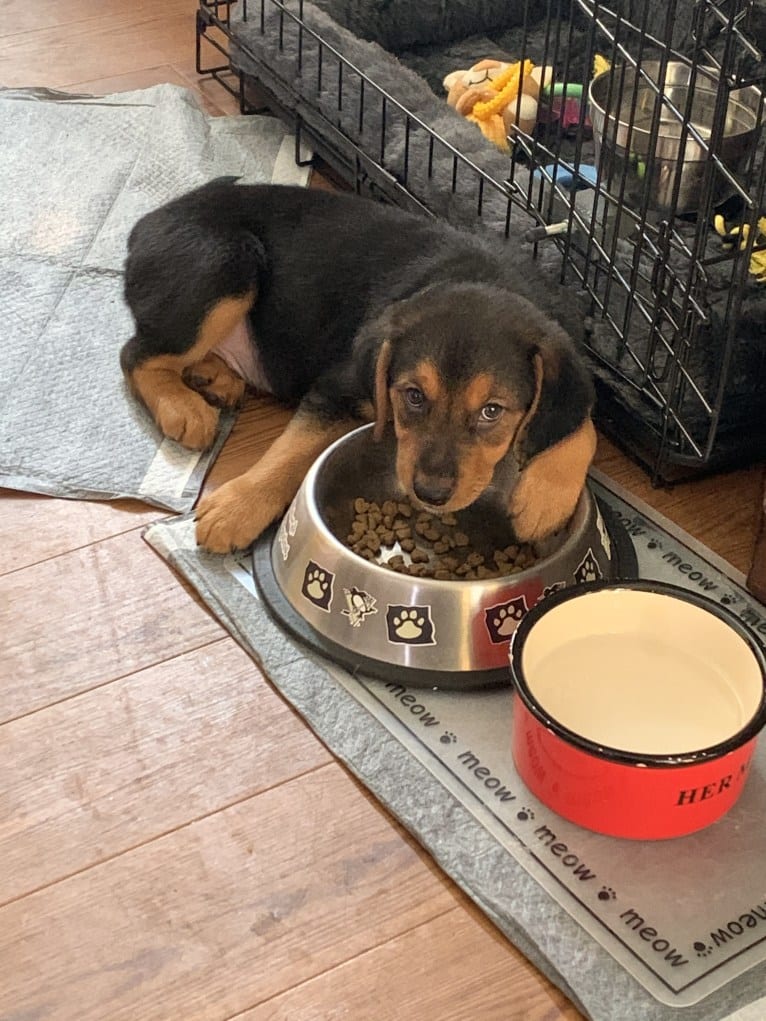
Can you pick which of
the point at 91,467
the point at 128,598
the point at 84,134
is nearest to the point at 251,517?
the point at 128,598

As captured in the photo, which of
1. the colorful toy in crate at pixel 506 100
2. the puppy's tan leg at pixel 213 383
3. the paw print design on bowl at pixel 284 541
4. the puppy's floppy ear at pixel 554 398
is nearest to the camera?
the puppy's floppy ear at pixel 554 398

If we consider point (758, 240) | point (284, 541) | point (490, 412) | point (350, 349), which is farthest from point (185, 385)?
point (758, 240)

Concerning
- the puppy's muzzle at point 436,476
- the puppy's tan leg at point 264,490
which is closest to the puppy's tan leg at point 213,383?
the puppy's tan leg at point 264,490

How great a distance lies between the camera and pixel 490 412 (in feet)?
5.01

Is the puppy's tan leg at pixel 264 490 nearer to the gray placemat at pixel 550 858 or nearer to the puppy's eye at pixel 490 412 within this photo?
the gray placemat at pixel 550 858

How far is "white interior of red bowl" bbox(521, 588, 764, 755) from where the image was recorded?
4.70 ft

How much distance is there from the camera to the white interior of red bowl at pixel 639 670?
1432mm

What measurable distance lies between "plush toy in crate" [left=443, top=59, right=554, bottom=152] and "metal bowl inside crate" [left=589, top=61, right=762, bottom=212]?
323 millimetres

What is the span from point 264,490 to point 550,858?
0.72m

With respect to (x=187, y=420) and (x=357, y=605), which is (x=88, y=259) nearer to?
(x=187, y=420)

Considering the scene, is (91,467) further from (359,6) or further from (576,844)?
(359,6)

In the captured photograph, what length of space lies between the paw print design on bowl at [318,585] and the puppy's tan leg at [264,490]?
0.19 metres

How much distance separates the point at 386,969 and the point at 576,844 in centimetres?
27

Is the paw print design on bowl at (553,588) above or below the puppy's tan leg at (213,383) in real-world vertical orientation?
above
